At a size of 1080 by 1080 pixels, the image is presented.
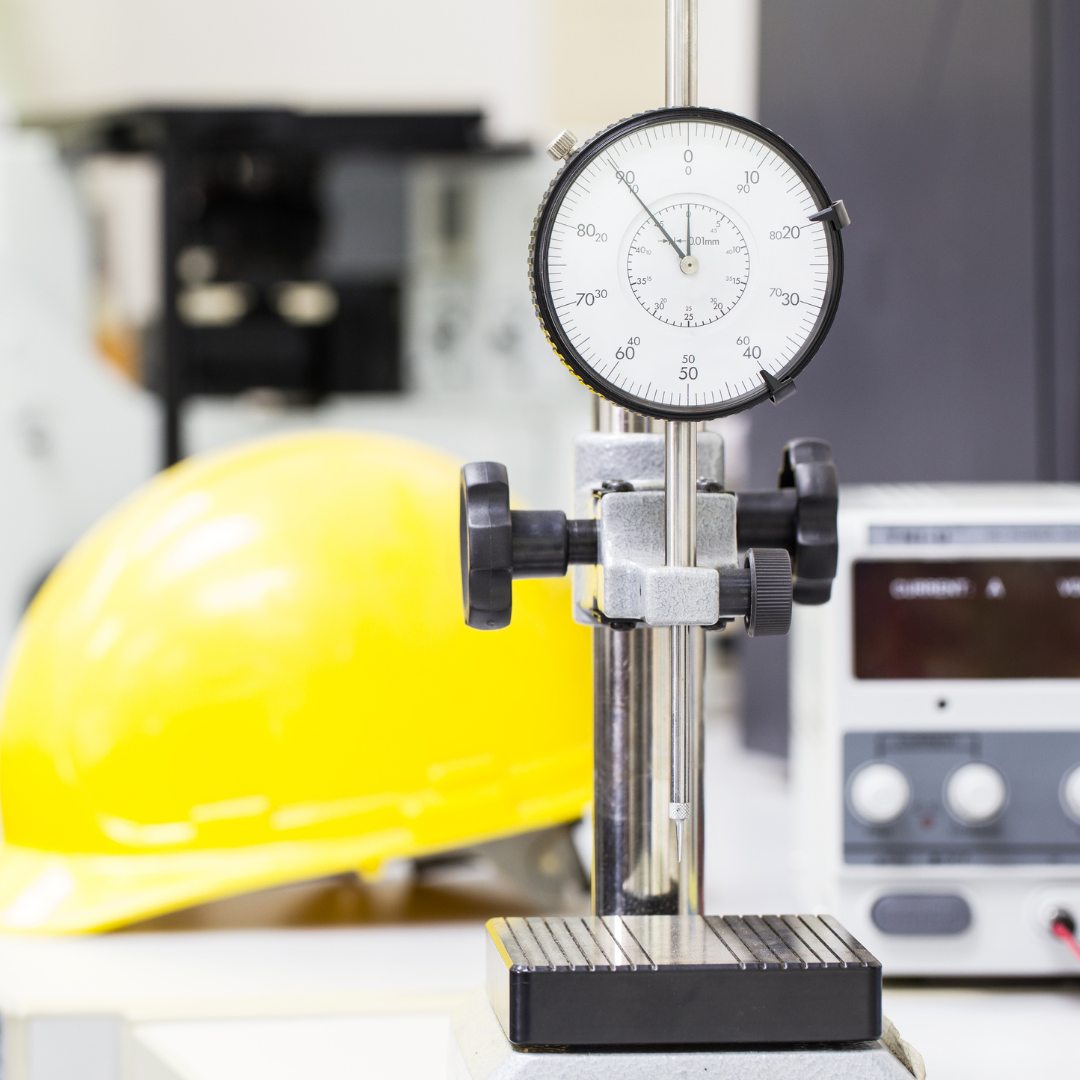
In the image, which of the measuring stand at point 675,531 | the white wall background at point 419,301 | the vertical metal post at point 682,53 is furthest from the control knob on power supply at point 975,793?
the white wall background at point 419,301

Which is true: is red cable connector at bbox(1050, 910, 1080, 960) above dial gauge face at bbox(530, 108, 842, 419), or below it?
below

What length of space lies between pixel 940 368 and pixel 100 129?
2173 mm

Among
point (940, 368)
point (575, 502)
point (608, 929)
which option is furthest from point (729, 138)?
point (940, 368)

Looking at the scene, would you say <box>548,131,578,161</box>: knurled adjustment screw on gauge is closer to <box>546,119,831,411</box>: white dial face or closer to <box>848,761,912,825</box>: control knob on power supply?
<box>546,119,831,411</box>: white dial face

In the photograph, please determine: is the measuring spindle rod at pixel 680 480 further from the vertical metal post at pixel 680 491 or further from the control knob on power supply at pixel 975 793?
the control knob on power supply at pixel 975 793

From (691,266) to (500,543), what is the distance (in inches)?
5.1

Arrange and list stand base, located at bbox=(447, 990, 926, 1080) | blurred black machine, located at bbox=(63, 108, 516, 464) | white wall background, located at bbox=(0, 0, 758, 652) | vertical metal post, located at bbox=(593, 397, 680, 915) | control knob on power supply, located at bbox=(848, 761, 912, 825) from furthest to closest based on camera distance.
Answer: blurred black machine, located at bbox=(63, 108, 516, 464) → white wall background, located at bbox=(0, 0, 758, 652) → control knob on power supply, located at bbox=(848, 761, 912, 825) → vertical metal post, located at bbox=(593, 397, 680, 915) → stand base, located at bbox=(447, 990, 926, 1080)

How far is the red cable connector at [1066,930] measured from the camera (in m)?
0.65

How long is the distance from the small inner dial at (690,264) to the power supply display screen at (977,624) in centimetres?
26

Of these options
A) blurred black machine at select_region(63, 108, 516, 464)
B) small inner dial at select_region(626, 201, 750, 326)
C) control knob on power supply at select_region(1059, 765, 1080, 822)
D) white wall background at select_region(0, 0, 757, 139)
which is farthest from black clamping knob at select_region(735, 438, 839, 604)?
white wall background at select_region(0, 0, 757, 139)

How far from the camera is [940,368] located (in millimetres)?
1125

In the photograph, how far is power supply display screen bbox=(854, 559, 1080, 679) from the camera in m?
0.67

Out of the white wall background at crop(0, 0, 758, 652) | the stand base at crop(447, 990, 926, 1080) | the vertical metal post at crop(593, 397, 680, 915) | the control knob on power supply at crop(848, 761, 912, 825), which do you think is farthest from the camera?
the white wall background at crop(0, 0, 758, 652)

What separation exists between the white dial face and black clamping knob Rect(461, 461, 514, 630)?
0.21ft
